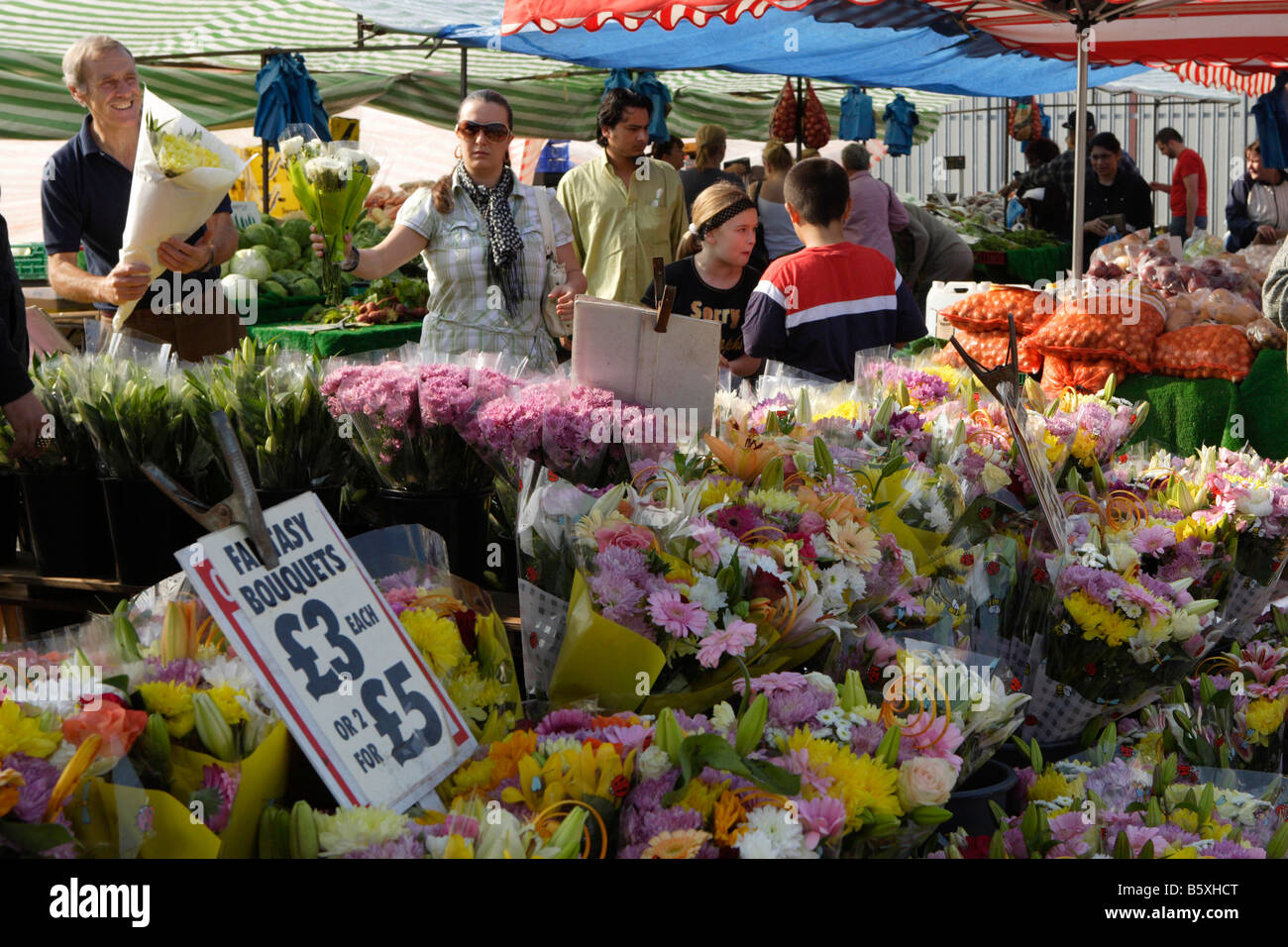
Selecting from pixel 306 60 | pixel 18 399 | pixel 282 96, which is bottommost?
pixel 18 399

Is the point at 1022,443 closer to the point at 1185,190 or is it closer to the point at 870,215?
the point at 870,215

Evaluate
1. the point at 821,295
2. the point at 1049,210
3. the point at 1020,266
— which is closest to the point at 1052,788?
the point at 821,295

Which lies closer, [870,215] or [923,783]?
[923,783]

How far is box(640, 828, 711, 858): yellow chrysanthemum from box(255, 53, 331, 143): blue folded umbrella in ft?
24.6

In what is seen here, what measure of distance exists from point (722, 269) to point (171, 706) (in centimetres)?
333

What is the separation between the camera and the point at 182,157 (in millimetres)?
2754

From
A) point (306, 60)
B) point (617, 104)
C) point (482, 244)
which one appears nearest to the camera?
point (482, 244)

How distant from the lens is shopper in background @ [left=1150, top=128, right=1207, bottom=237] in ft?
39.7

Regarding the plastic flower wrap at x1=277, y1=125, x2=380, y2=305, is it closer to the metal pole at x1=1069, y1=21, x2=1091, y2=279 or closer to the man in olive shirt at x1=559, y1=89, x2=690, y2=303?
the man in olive shirt at x1=559, y1=89, x2=690, y2=303

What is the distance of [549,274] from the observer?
4.13 m

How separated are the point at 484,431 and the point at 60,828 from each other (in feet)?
3.71

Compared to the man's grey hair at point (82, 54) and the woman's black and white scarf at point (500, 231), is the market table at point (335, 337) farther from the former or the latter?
the man's grey hair at point (82, 54)

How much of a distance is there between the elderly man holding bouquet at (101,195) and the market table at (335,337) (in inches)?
67.0
